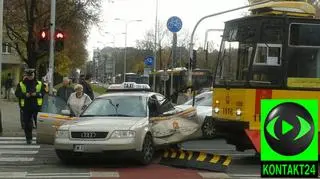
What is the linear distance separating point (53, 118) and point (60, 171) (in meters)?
3.20

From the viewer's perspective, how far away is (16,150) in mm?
13766

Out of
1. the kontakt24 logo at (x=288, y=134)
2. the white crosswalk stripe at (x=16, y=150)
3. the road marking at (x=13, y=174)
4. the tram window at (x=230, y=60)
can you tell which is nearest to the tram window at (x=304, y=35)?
the tram window at (x=230, y=60)

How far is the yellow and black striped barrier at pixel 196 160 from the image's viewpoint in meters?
11.0

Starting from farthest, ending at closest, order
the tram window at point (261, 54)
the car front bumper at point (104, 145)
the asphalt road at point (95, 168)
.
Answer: the tram window at point (261, 54) < the car front bumper at point (104, 145) < the asphalt road at point (95, 168)

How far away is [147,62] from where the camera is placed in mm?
38438

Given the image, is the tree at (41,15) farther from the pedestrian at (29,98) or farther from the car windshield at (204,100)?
the pedestrian at (29,98)

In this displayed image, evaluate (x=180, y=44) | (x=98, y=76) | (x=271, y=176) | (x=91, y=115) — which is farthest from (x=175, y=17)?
(x=98, y=76)

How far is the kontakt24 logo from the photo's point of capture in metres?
2.59

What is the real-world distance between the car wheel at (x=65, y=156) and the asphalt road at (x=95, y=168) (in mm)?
133

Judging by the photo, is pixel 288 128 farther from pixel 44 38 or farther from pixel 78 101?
pixel 44 38

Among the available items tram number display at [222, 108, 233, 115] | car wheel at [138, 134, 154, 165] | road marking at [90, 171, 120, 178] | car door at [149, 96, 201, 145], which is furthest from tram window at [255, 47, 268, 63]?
road marking at [90, 171, 120, 178]

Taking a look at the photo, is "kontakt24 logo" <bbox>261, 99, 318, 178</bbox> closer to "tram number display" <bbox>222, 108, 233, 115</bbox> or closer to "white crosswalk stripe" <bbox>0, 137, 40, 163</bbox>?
"tram number display" <bbox>222, 108, 233, 115</bbox>

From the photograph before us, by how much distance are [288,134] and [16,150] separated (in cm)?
1193

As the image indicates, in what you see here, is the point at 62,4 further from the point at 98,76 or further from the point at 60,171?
the point at 98,76
